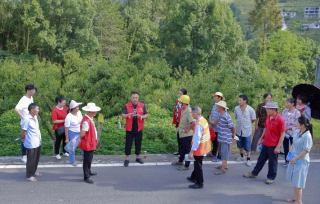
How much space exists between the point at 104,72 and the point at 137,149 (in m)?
2.84

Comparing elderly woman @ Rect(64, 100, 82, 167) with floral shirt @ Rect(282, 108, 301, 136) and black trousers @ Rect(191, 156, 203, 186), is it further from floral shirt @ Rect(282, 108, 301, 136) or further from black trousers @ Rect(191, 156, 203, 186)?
floral shirt @ Rect(282, 108, 301, 136)

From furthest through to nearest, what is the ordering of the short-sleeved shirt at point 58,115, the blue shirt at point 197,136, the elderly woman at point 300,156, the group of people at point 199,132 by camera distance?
the short-sleeved shirt at point 58,115 → the blue shirt at point 197,136 → the group of people at point 199,132 → the elderly woman at point 300,156

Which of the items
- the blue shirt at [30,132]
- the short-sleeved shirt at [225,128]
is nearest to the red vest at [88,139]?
the blue shirt at [30,132]

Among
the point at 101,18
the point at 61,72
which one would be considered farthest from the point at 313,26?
the point at 61,72

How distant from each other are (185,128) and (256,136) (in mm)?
2618

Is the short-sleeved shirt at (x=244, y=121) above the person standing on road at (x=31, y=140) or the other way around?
above

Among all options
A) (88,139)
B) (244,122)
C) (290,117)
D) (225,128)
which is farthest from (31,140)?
(290,117)

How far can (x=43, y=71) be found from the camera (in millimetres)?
9961

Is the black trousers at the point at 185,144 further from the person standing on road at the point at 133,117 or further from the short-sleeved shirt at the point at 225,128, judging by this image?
the person standing on road at the point at 133,117

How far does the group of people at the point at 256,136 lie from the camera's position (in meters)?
5.87

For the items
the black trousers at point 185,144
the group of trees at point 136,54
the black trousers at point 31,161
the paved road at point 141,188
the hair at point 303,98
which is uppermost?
the group of trees at point 136,54

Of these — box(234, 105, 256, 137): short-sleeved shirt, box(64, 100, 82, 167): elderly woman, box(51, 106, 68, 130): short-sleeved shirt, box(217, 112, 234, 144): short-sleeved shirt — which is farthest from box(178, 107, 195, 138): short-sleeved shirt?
box(51, 106, 68, 130): short-sleeved shirt

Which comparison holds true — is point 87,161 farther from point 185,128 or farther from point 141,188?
point 185,128

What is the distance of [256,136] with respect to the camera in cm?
924
